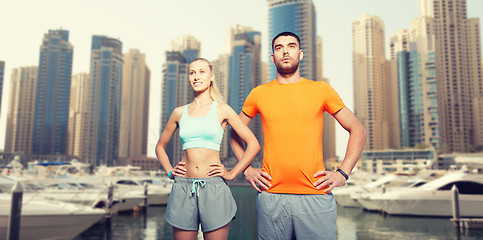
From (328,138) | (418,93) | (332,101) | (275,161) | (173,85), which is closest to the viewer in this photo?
(275,161)

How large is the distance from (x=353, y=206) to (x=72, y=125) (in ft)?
558

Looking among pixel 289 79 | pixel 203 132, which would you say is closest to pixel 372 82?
pixel 289 79

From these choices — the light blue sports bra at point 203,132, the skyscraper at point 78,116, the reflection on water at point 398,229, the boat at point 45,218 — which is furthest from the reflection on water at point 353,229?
the skyscraper at point 78,116

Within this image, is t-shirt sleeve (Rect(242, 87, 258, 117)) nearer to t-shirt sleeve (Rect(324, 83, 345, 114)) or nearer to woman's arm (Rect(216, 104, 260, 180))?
woman's arm (Rect(216, 104, 260, 180))

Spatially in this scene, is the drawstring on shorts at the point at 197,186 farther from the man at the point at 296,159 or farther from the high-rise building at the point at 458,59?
the high-rise building at the point at 458,59

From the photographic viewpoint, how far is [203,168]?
4078 mm

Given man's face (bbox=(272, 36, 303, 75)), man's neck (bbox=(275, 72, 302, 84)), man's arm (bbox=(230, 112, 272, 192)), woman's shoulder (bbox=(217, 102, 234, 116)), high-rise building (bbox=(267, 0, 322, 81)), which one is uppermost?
high-rise building (bbox=(267, 0, 322, 81))

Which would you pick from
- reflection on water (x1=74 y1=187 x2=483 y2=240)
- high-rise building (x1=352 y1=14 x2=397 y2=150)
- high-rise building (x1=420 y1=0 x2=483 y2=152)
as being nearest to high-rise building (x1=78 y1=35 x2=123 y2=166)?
high-rise building (x1=352 y1=14 x2=397 y2=150)

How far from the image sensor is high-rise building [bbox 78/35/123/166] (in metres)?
145

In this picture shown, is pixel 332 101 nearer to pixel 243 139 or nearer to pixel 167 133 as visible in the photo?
pixel 243 139

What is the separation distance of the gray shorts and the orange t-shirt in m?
0.53

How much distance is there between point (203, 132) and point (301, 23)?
147926 millimetres

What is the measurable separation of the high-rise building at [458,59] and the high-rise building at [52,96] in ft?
477

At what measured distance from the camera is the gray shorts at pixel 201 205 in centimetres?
393
